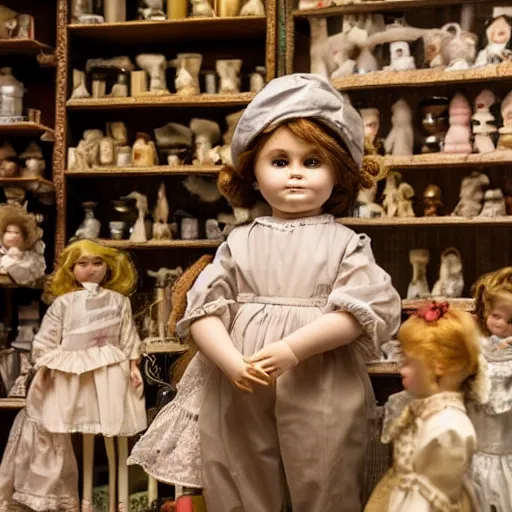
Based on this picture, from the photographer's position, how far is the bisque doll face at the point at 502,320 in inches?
110

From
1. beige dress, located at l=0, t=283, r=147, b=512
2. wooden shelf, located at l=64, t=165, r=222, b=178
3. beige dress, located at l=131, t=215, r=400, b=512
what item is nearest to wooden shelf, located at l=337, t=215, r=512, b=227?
wooden shelf, located at l=64, t=165, r=222, b=178

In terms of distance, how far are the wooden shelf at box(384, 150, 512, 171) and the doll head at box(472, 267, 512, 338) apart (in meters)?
1.02

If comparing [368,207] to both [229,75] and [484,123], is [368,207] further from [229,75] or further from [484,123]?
[229,75]

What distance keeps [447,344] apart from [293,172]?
2.20 feet

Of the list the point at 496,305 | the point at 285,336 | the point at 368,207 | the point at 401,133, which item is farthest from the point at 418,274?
the point at 285,336

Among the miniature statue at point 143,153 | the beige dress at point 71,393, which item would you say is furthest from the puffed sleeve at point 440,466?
the miniature statue at point 143,153

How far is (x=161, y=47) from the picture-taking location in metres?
4.54

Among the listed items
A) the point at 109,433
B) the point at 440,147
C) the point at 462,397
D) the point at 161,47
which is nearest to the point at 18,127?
the point at 161,47

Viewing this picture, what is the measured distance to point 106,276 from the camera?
364 cm

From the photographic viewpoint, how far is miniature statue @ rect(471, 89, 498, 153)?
385cm

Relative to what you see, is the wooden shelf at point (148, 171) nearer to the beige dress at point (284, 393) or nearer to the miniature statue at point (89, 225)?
the miniature statue at point (89, 225)

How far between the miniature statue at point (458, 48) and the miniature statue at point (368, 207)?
64cm

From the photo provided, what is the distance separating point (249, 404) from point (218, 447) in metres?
0.15

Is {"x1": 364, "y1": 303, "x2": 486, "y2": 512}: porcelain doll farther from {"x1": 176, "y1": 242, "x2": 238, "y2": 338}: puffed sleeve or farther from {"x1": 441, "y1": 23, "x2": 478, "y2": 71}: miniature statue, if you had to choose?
{"x1": 441, "y1": 23, "x2": 478, "y2": 71}: miniature statue
